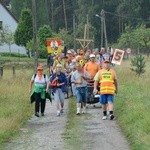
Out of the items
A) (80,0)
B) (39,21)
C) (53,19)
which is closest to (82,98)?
(39,21)

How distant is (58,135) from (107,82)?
11.3 feet

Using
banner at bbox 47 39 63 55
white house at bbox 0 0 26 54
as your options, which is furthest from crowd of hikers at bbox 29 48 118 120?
white house at bbox 0 0 26 54

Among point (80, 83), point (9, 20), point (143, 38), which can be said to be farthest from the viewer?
point (143, 38)

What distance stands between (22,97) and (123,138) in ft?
31.0

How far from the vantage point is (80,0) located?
106688 mm

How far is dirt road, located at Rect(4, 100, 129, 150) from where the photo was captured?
11.6 metres

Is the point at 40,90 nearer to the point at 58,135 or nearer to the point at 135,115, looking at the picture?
the point at 135,115

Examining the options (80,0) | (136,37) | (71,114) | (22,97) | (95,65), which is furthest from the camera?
(80,0)

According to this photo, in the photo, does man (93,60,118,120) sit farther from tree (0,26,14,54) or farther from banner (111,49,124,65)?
tree (0,26,14,54)

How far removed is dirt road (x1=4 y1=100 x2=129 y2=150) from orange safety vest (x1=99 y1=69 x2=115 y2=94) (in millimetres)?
846

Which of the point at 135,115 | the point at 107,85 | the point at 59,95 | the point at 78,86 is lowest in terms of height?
the point at 135,115

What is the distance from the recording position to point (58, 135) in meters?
13.0

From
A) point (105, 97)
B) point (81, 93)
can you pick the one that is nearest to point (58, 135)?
point (105, 97)

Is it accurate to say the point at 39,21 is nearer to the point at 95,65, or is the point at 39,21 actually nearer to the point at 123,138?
the point at 95,65
